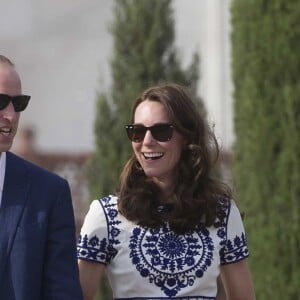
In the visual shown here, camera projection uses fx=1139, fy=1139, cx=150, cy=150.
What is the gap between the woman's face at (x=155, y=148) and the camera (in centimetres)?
373

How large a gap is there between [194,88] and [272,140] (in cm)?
153

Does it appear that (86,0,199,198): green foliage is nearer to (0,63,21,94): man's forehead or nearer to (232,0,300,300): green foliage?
(232,0,300,300): green foliage

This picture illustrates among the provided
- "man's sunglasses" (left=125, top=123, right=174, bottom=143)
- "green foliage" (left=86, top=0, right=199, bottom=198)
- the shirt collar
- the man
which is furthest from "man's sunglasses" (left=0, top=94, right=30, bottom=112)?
"green foliage" (left=86, top=0, right=199, bottom=198)

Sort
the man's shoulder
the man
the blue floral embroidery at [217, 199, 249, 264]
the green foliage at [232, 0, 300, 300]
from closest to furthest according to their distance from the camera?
the man → the man's shoulder → the blue floral embroidery at [217, 199, 249, 264] → the green foliage at [232, 0, 300, 300]

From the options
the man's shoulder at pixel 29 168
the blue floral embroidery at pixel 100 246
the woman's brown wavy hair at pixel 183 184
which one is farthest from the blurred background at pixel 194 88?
the man's shoulder at pixel 29 168

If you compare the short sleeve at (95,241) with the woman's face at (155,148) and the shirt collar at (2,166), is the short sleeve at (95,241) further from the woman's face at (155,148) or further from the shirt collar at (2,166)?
the shirt collar at (2,166)

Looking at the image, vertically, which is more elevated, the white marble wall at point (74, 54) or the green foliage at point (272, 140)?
the white marble wall at point (74, 54)

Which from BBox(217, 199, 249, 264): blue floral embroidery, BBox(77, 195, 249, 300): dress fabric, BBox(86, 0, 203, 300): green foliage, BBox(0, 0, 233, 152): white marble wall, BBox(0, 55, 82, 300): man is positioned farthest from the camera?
BBox(0, 0, 233, 152): white marble wall

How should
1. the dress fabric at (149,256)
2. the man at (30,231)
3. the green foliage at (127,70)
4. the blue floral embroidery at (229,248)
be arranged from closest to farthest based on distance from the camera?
the man at (30,231) < the dress fabric at (149,256) < the blue floral embroidery at (229,248) < the green foliage at (127,70)

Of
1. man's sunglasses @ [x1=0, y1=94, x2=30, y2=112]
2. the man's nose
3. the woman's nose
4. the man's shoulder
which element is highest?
man's sunglasses @ [x1=0, y1=94, x2=30, y2=112]

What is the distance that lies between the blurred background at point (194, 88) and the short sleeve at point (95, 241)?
71 cm

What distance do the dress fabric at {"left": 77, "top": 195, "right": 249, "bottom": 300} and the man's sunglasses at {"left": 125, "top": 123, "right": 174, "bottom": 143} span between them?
9.2 inches

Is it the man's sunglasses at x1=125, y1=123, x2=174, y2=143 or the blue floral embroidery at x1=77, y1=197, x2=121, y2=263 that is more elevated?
the man's sunglasses at x1=125, y1=123, x2=174, y2=143

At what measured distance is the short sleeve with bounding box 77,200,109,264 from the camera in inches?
Result: 145
